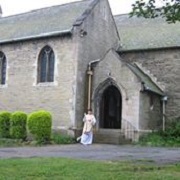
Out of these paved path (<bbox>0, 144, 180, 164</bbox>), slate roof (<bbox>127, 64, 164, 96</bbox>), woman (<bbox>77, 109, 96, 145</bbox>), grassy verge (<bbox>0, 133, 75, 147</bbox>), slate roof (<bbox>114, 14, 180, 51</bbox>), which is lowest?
paved path (<bbox>0, 144, 180, 164</bbox>)

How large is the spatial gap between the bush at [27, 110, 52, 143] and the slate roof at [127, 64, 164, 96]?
6.08 m

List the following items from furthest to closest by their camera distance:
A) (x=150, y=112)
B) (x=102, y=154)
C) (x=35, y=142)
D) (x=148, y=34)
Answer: (x=148, y=34) → (x=150, y=112) → (x=35, y=142) → (x=102, y=154)

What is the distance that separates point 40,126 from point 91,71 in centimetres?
561

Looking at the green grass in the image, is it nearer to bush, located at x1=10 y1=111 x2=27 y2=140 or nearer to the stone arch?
bush, located at x1=10 y1=111 x2=27 y2=140

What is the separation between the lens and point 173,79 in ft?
89.9

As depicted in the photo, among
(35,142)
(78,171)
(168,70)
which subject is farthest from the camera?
(168,70)

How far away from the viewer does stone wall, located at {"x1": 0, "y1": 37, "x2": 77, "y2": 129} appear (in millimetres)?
24953

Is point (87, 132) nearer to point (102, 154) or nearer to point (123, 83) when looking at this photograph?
point (123, 83)

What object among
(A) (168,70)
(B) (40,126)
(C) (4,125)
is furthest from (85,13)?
(C) (4,125)

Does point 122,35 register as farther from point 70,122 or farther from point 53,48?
point 70,122

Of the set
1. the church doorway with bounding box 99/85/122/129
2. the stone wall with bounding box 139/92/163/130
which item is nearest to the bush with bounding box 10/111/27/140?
the church doorway with bounding box 99/85/122/129

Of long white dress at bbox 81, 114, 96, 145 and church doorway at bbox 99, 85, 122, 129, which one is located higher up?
church doorway at bbox 99, 85, 122, 129

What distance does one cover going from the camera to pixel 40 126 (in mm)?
22062

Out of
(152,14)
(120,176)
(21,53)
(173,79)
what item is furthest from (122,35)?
(120,176)
